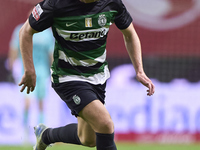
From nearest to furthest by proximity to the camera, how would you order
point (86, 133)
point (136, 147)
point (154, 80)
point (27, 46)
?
point (27, 46) < point (86, 133) < point (136, 147) < point (154, 80)

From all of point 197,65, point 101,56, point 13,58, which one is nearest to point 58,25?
point 101,56

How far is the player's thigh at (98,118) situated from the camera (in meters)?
4.21

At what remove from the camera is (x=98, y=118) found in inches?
165

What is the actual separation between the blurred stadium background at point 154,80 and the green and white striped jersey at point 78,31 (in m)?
3.59

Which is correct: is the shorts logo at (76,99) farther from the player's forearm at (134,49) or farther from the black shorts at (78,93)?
the player's forearm at (134,49)

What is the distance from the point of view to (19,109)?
8.13 m

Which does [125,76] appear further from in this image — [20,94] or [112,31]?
[20,94]

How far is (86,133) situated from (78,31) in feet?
3.17

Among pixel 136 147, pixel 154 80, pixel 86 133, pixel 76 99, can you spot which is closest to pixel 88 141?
pixel 86 133

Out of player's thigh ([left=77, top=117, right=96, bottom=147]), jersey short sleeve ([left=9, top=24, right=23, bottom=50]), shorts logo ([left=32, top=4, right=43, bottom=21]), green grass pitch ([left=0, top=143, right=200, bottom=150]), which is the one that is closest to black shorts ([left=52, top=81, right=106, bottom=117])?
player's thigh ([left=77, top=117, right=96, bottom=147])

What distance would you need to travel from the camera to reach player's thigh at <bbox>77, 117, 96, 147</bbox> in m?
4.66

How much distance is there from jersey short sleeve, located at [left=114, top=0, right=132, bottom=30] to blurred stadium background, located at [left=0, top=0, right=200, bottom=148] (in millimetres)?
3560

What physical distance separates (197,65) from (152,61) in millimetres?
785

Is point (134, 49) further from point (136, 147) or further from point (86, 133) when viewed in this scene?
point (136, 147)
